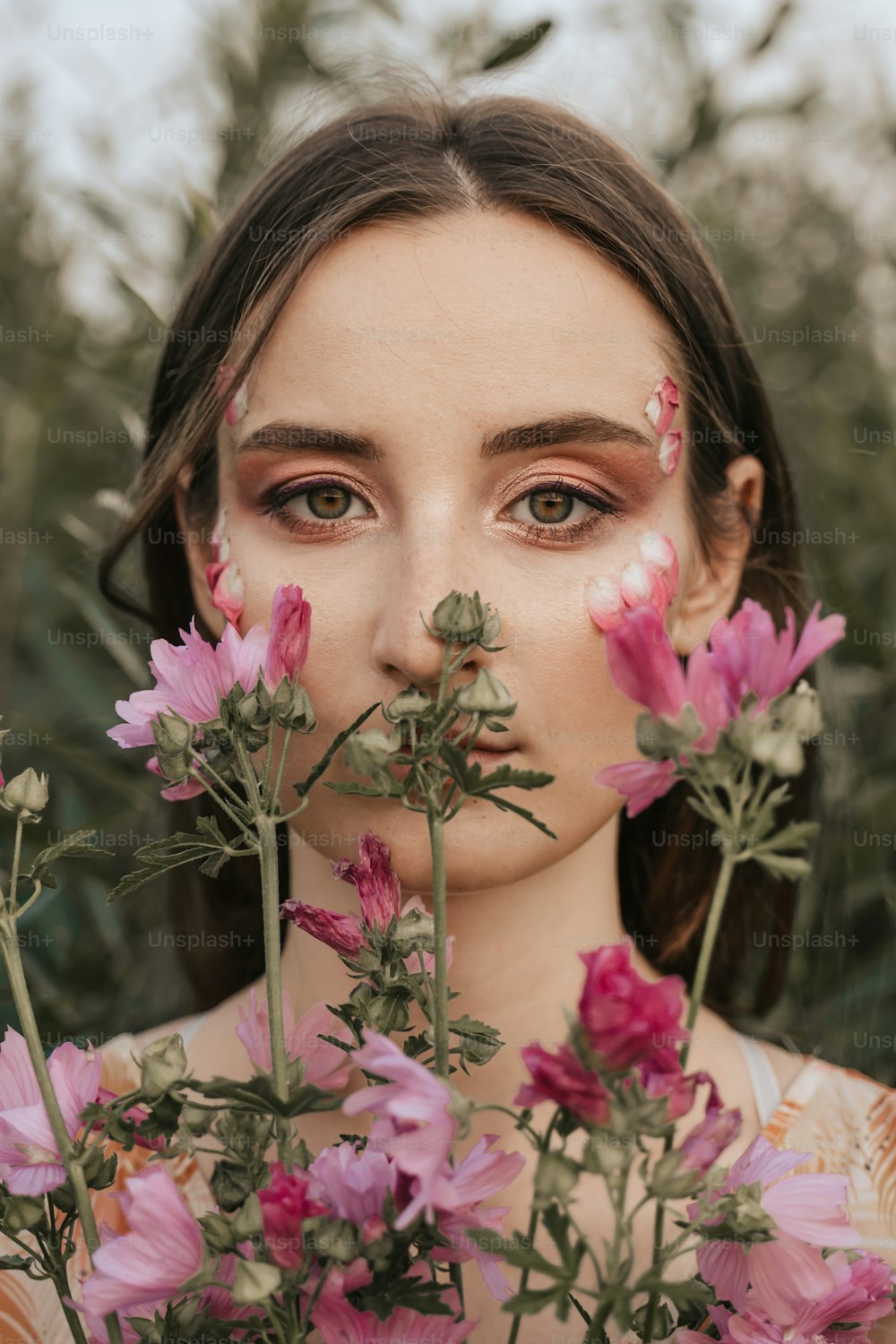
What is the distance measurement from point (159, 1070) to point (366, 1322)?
0.59 feet

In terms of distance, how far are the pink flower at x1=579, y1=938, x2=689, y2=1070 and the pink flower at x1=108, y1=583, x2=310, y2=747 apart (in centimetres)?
31

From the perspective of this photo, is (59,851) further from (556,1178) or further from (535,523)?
(535,523)

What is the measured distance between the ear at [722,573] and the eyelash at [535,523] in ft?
→ 0.50

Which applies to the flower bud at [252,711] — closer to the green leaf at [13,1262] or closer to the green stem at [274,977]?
the green stem at [274,977]

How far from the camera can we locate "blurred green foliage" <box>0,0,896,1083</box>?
81.0 inches

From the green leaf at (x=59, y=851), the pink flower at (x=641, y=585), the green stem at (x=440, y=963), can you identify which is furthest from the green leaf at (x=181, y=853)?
the pink flower at (x=641, y=585)

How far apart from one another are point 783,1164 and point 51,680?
74.9 inches

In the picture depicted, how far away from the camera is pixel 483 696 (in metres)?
0.76

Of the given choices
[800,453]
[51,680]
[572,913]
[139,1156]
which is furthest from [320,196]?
[800,453]

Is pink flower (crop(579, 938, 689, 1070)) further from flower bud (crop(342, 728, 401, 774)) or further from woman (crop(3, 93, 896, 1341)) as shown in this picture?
woman (crop(3, 93, 896, 1341))

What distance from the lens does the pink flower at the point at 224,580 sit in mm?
1365

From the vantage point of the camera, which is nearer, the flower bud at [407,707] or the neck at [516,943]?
the flower bud at [407,707]

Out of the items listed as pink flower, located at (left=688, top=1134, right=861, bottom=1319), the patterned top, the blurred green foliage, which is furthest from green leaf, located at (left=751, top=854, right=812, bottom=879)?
Answer: the blurred green foliage

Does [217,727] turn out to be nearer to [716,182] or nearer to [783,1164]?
[783,1164]
